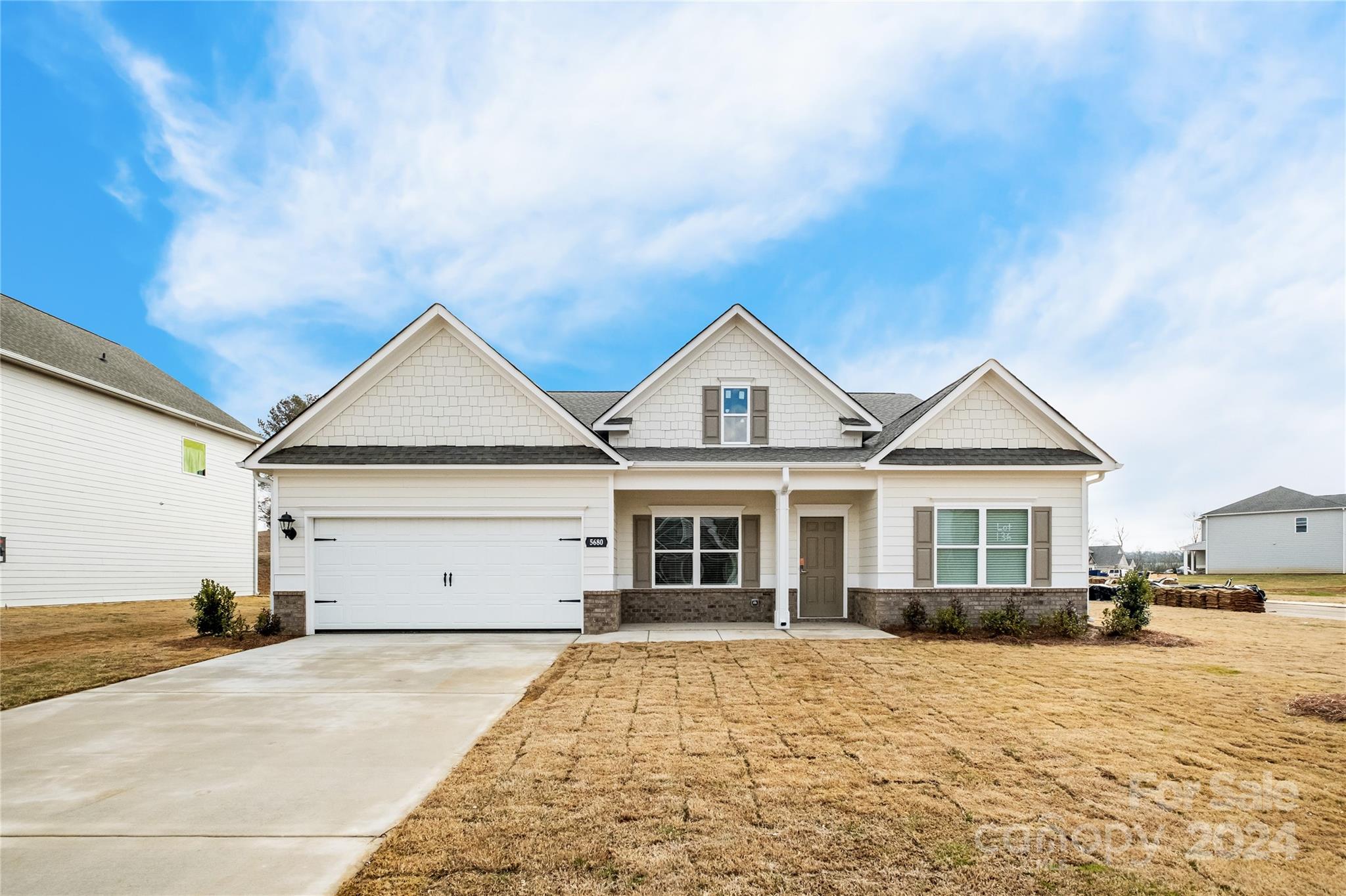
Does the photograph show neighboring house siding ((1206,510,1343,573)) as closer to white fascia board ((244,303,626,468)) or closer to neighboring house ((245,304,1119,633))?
neighboring house ((245,304,1119,633))

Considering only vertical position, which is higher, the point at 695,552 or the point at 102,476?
the point at 102,476

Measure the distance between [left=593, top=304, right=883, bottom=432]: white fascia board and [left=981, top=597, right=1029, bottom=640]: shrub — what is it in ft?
13.9

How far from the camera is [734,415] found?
14.7 m

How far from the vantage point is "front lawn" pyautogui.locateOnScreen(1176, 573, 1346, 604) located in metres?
25.8

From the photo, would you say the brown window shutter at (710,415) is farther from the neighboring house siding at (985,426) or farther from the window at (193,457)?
the window at (193,457)

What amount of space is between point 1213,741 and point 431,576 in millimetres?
11763

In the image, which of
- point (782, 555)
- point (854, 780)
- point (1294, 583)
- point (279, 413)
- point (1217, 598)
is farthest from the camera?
point (279, 413)

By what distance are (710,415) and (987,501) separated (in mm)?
5773

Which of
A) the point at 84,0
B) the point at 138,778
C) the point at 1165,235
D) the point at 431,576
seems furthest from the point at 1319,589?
the point at 84,0

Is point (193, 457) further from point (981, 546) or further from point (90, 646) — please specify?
point (981, 546)

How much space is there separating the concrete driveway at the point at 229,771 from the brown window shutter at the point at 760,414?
699 cm

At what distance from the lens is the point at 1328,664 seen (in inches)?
→ 392

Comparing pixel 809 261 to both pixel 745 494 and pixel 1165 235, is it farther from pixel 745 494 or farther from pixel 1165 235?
pixel 745 494

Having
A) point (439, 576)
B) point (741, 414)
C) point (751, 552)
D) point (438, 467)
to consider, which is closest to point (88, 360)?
point (438, 467)
